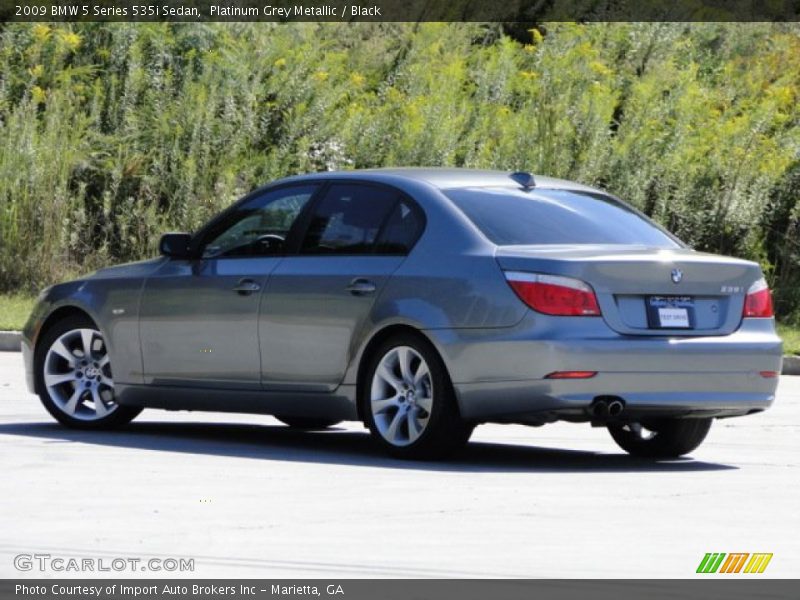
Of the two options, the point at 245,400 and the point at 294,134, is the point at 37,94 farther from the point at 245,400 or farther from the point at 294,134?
the point at 245,400

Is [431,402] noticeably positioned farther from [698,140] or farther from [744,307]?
[698,140]

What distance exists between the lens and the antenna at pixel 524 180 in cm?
1112

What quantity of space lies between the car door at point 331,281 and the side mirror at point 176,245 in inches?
30.8

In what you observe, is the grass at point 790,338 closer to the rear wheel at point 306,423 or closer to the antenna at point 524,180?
the rear wheel at point 306,423

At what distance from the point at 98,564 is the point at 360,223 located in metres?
4.51

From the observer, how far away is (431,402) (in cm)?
1022

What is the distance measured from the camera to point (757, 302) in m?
10.6

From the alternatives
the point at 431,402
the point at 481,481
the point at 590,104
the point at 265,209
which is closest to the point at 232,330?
the point at 265,209

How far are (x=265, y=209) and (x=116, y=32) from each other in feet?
54.6

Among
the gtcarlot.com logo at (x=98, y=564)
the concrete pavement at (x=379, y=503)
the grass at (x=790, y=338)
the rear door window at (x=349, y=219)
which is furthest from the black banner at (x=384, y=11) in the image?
the gtcarlot.com logo at (x=98, y=564)

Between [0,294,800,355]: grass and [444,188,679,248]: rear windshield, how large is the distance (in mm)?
9449

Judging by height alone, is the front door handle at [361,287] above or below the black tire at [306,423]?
above
